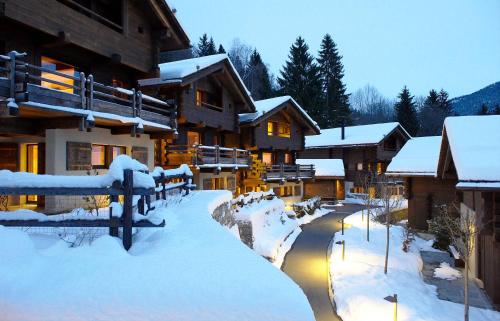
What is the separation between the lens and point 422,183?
24375mm

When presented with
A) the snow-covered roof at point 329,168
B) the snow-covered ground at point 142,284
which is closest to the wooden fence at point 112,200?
the snow-covered ground at point 142,284

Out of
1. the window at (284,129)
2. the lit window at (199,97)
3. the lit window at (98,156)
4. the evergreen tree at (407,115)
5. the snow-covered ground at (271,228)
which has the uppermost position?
the evergreen tree at (407,115)

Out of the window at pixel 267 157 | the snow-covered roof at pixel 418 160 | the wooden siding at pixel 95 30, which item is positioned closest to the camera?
the wooden siding at pixel 95 30

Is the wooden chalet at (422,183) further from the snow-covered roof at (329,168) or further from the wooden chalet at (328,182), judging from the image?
the wooden chalet at (328,182)

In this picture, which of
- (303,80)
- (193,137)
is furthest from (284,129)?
(303,80)

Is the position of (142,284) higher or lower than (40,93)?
lower

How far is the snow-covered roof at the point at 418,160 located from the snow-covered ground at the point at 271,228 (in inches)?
324

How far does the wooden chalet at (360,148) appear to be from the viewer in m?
42.3

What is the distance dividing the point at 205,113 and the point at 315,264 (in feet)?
38.3

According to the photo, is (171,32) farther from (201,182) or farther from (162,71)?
(201,182)

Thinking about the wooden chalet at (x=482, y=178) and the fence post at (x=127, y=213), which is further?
the wooden chalet at (x=482, y=178)

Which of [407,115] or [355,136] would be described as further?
[407,115]

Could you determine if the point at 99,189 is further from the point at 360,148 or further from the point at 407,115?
the point at 407,115

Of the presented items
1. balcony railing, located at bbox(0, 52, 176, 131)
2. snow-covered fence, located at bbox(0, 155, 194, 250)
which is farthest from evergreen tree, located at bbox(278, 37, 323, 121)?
snow-covered fence, located at bbox(0, 155, 194, 250)
